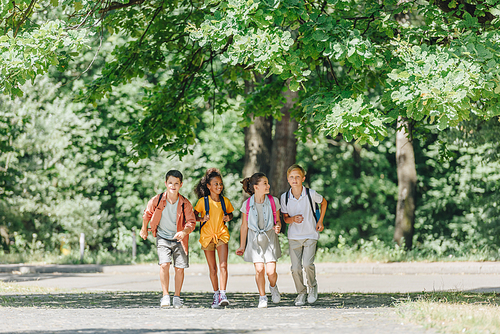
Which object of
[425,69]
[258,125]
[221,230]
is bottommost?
[221,230]

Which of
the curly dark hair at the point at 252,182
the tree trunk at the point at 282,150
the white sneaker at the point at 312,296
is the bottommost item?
the white sneaker at the point at 312,296

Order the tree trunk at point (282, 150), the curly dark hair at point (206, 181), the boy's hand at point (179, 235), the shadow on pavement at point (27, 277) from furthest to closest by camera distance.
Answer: the tree trunk at point (282, 150) < the shadow on pavement at point (27, 277) < the curly dark hair at point (206, 181) < the boy's hand at point (179, 235)

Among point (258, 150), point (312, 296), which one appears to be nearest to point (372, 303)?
point (312, 296)

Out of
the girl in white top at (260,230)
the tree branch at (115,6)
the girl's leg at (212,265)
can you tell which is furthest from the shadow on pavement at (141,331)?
the tree branch at (115,6)

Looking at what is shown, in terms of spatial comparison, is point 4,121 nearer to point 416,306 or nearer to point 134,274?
point 134,274

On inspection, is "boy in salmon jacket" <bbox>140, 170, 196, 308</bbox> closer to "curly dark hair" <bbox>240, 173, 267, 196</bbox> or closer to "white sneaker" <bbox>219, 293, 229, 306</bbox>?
"white sneaker" <bbox>219, 293, 229, 306</bbox>

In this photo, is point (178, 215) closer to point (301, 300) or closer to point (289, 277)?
point (301, 300)

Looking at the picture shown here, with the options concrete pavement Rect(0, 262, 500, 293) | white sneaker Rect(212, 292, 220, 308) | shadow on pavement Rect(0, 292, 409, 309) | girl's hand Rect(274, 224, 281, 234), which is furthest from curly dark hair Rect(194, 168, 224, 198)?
concrete pavement Rect(0, 262, 500, 293)

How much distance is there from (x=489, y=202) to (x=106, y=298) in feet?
42.0

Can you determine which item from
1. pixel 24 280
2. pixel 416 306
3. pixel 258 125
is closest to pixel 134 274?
pixel 24 280

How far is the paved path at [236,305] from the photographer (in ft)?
18.0

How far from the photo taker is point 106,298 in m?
8.82

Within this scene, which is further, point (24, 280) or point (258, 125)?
point (258, 125)

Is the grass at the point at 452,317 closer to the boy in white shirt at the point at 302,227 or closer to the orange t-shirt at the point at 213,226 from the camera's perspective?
the boy in white shirt at the point at 302,227
